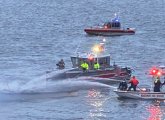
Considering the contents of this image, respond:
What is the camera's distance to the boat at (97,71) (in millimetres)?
79562

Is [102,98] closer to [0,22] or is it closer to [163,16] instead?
[0,22]

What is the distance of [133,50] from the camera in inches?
4424

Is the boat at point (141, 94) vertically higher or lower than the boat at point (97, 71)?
lower

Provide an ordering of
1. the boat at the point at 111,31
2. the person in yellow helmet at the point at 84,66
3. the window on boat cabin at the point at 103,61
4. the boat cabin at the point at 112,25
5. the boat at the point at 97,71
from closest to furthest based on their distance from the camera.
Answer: the boat at the point at 97,71 < the person in yellow helmet at the point at 84,66 < the window on boat cabin at the point at 103,61 < the boat at the point at 111,31 < the boat cabin at the point at 112,25

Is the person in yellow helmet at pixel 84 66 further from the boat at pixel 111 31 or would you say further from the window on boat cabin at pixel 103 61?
the boat at pixel 111 31

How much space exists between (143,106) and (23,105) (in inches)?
393

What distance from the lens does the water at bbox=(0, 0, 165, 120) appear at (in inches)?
2653

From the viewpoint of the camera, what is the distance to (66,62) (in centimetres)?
9769

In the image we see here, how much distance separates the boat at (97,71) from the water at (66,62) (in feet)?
3.92

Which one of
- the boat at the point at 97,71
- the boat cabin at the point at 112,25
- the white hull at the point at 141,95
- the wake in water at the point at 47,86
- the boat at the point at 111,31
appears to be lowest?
the white hull at the point at 141,95

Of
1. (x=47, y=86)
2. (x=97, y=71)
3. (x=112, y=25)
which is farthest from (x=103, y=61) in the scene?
(x=112, y=25)

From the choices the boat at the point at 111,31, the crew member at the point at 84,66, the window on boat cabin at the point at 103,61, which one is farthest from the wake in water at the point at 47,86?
the boat at the point at 111,31

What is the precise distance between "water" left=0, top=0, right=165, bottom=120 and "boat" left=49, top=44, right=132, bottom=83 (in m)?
1.19

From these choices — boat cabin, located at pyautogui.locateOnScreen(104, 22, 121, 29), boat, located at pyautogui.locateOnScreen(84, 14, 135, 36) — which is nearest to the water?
boat, located at pyautogui.locateOnScreen(84, 14, 135, 36)
